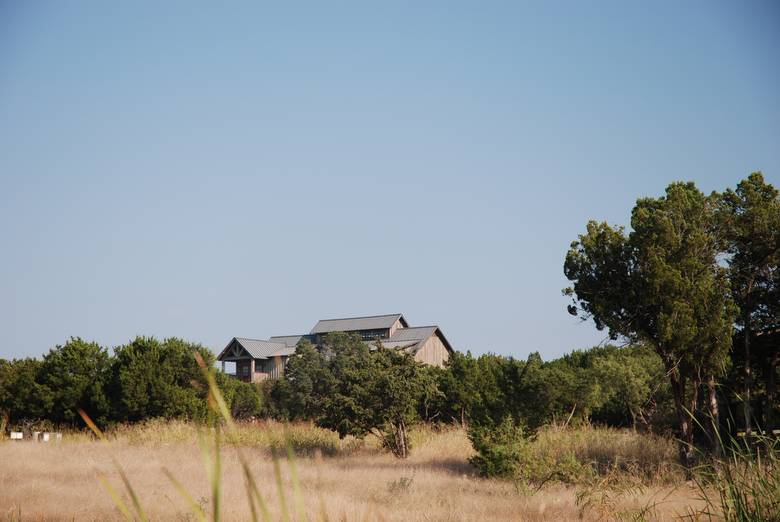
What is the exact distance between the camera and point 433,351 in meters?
56.3

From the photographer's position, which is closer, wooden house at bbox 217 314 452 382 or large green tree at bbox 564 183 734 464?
large green tree at bbox 564 183 734 464

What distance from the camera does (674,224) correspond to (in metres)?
16.2

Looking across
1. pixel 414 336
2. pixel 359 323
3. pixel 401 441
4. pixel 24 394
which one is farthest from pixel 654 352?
pixel 359 323

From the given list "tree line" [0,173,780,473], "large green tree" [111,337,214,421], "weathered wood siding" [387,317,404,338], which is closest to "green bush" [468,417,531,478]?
"tree line" [0,173,780,473]

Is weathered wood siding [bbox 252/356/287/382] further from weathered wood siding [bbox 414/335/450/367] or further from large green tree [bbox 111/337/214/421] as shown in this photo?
large green tree [bbox 111/337/214/421]

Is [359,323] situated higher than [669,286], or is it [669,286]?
[359,323]

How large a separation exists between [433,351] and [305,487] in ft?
140

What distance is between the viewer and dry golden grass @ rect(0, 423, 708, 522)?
1010 centimetres

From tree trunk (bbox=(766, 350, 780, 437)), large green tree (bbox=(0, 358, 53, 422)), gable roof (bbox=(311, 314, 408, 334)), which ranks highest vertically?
gable roof (bbox=(311, 314, 408, 334))

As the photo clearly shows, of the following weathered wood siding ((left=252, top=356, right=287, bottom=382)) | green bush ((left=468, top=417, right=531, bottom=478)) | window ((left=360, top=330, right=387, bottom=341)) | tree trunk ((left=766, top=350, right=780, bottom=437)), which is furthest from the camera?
window ((left=360, top=330, right=387, bottom=341))

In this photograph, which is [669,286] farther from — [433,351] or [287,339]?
[287,339]

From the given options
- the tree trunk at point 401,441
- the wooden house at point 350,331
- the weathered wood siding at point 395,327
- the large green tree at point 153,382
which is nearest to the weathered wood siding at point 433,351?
the wooden house at point 350,331

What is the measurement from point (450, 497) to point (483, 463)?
4969 millimetres

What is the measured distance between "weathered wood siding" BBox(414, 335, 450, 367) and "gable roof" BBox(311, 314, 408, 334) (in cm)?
424
